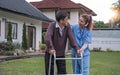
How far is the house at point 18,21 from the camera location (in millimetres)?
22922

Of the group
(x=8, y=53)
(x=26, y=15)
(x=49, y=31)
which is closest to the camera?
(x=49, y=31)

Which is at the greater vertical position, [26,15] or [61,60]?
[26,15]

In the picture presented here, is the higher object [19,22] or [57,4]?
[57,4]

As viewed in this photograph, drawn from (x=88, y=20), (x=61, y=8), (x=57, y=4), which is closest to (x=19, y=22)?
(x=61, y=8)

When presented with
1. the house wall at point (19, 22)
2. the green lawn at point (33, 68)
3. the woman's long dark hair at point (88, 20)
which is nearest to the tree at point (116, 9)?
the house wall at point (19, 22)

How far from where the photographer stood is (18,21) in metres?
25.7

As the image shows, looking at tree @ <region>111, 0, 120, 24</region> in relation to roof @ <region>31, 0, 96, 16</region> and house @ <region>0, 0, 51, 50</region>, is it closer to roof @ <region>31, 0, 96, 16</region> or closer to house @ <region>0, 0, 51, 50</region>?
roof @ <region>31, 0, 96, 16</region>

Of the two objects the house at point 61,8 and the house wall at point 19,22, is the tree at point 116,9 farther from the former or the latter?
the house wall at point 19,22

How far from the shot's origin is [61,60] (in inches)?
269

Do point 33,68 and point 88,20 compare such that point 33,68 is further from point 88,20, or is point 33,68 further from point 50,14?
point 50,14

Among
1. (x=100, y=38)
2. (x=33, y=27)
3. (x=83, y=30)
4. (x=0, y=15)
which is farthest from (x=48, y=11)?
(x=83, y=30)

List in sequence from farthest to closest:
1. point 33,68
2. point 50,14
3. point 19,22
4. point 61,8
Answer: point 50,14 < point 61,8 < point 19,22 < point 33,68

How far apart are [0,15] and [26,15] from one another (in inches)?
123

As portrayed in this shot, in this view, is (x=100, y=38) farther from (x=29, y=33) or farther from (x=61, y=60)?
(x=61, y=60)
